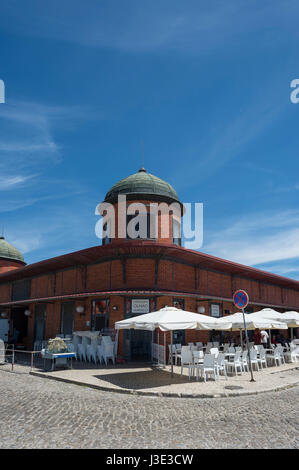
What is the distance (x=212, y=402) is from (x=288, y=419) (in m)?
2.07

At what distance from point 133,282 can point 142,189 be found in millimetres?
5526

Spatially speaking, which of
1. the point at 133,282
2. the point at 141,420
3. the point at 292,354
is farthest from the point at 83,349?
the point at 141,420

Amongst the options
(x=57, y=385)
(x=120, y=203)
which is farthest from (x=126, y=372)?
(x=120, y=203)

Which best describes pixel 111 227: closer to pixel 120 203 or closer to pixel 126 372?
pixel 120 203

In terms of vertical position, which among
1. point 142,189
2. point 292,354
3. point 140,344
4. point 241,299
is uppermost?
point 142,189

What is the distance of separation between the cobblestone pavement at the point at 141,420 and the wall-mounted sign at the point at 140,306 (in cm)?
651

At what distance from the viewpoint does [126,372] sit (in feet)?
41.3

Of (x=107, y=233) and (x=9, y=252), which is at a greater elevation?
(x=9, y=252)

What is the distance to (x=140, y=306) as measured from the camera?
1608 centimetres

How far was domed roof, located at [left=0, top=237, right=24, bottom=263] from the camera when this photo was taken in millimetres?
33647

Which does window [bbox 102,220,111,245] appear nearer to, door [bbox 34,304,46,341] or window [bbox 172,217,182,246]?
window [bbox 172,217,182,246]

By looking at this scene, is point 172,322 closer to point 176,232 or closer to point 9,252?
point 176,232

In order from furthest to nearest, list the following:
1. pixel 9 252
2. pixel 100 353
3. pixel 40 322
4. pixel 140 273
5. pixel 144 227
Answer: pixel 9 252 → pixel 40 322 → pixel 144 227 → pixel 140 273 → pixel 100 353
